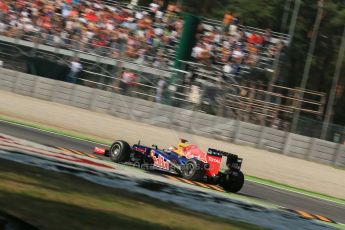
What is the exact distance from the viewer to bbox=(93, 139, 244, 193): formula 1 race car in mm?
11766

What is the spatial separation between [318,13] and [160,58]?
50.8 ft

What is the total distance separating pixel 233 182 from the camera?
11812 millimetres

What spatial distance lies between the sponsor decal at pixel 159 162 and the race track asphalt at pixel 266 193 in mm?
1485

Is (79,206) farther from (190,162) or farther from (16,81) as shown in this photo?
(16,81)

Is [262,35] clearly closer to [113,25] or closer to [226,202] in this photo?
[113,25]

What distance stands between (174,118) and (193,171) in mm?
8615

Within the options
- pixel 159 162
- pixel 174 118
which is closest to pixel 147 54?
pixel 174 118

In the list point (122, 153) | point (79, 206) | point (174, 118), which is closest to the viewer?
point (79, 206)

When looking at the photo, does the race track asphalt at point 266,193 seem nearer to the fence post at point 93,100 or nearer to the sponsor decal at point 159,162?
the sponsor decal at point 159,162

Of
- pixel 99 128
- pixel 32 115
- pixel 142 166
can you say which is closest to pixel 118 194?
pixel 142 166

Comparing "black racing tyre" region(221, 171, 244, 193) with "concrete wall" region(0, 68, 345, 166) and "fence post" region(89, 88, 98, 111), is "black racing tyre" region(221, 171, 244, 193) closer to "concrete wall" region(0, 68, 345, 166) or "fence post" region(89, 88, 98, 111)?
"concrete wall" region(0, 68, 345, 166)

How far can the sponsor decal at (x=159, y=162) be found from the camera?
12172mm

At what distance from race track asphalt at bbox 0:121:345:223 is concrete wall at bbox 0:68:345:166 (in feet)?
13.4

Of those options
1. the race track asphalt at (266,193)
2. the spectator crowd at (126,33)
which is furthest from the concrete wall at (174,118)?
the race track asphalt at (266,193)
